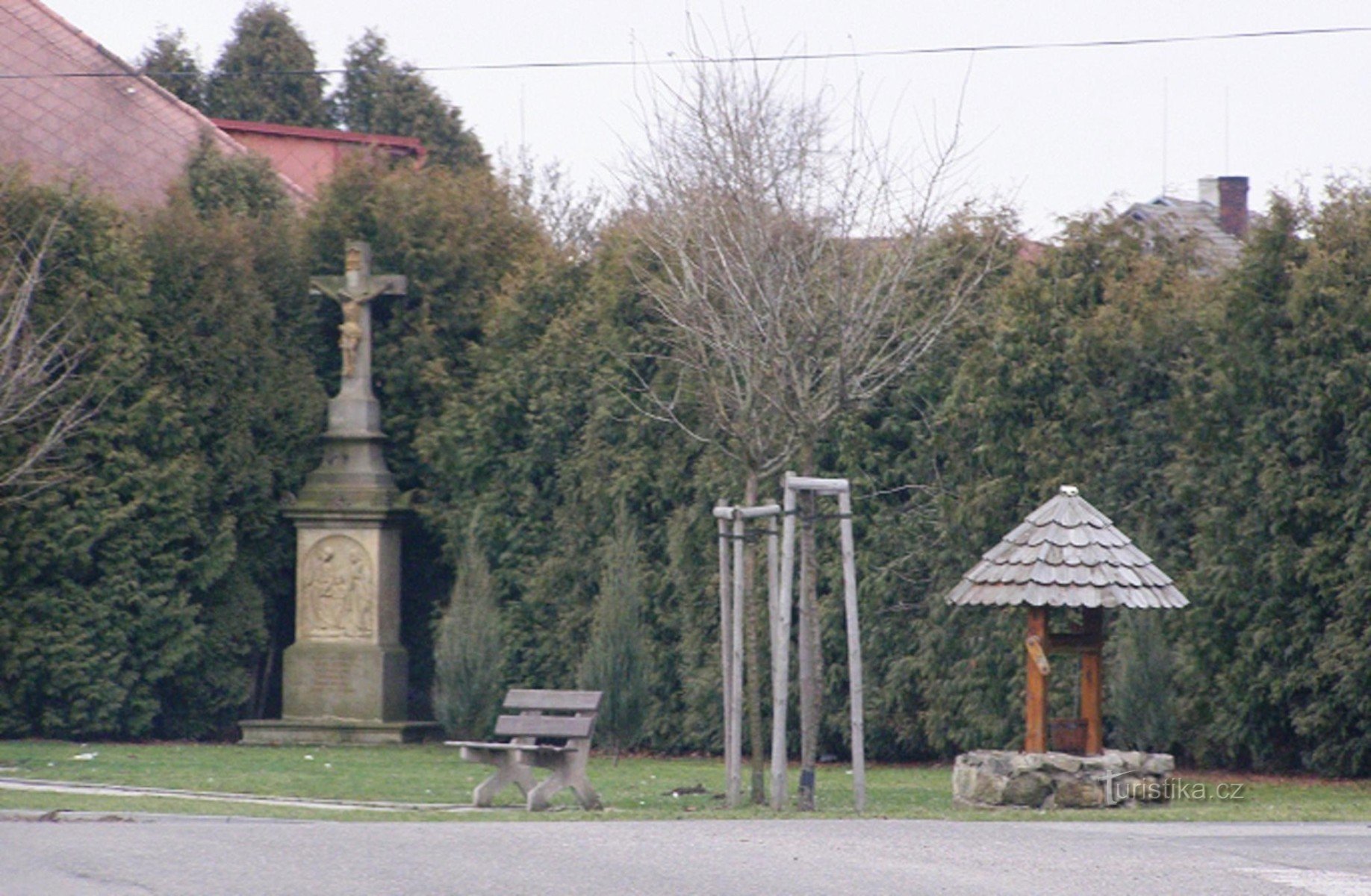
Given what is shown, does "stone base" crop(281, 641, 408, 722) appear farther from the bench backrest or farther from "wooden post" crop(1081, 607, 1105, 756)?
"wooden post" crop(1081, 607, 1105, 756)

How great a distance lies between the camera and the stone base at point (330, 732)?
20.2 m

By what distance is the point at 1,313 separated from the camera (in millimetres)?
18547

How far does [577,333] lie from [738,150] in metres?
5.09

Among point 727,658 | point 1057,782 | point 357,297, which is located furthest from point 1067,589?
point 357,297

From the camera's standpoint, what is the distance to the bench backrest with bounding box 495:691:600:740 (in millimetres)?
13250

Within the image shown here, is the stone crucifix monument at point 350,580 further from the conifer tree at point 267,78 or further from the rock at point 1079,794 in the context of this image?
the conifer tree at point 267,78

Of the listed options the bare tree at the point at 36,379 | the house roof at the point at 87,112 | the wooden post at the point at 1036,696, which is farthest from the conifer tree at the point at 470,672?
the house roof at the point at 87,112

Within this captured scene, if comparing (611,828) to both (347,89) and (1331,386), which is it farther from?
(347,89)

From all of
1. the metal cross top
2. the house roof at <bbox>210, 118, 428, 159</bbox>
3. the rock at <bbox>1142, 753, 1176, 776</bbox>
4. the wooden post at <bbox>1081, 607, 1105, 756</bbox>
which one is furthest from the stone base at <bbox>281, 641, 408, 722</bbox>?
the house roof at <bbox>210, 118, 428, 159</bbox>

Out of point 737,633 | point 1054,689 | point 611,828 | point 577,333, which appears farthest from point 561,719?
point 577,333

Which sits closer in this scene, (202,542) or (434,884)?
(434,884)

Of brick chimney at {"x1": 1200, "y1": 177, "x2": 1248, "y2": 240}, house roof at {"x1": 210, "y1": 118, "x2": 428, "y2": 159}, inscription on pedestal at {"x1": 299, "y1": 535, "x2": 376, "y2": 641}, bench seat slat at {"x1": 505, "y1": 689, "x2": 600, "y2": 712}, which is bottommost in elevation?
bench seat slat at {"x1": 505, "y1": 689, "x2": 600, "y2": 712}

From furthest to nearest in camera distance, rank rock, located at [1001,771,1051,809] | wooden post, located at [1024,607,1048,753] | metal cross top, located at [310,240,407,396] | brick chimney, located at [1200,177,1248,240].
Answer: brick chimney, located at [1200,177,1248,240] → metal cross top, located at [310,240,407,396] → wooden post, located at [1024,607,1048,753] → rock, located at [1001,771,1051,809]

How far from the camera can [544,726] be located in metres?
13.4
